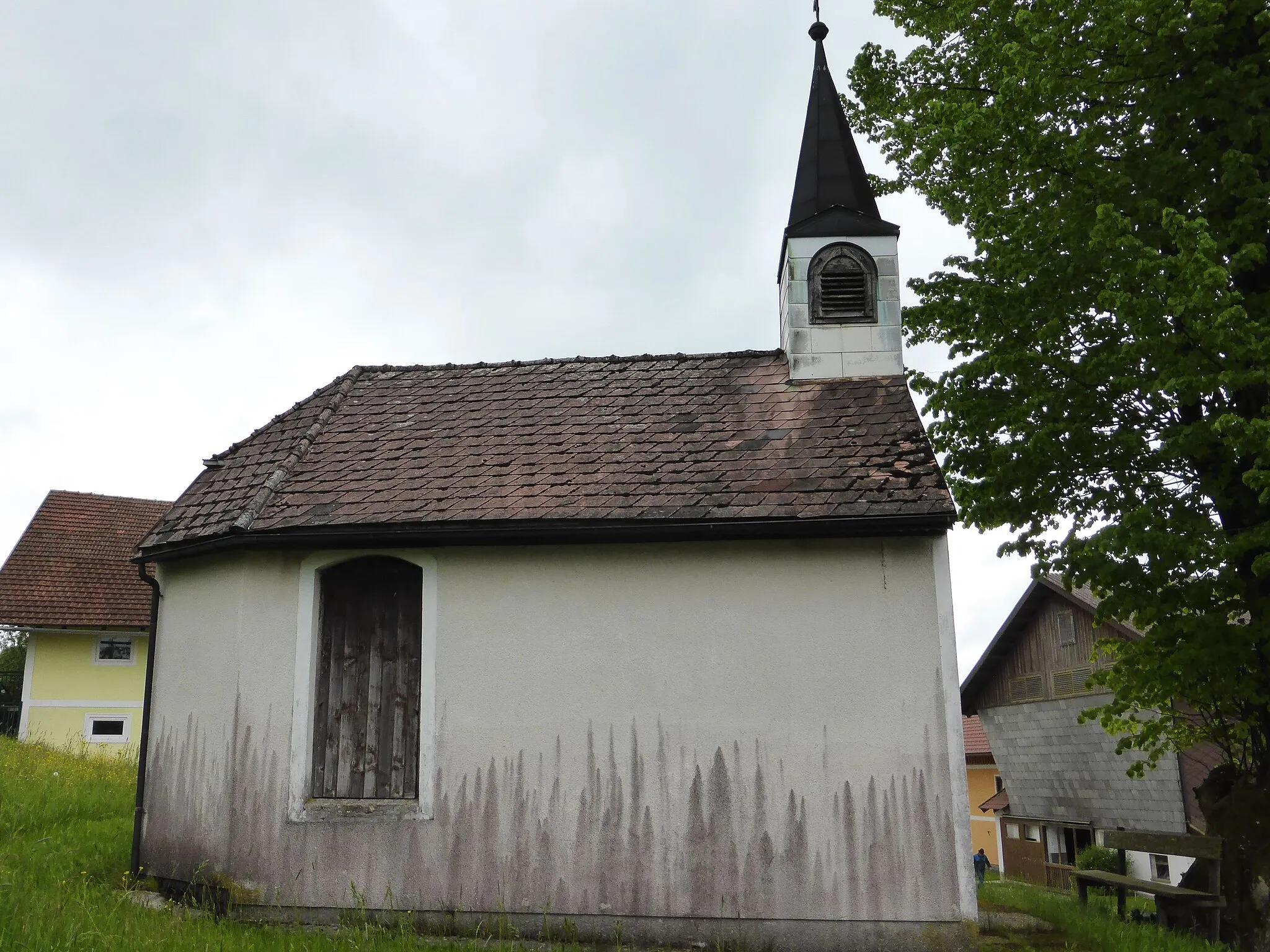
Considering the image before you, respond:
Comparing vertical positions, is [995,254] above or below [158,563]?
above

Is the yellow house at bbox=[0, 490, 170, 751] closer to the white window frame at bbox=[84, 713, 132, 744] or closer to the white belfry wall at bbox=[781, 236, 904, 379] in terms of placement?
the white window frame at bbox=[84, 713, 132, 744]

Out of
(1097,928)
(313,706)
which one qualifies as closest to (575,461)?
(313,706)

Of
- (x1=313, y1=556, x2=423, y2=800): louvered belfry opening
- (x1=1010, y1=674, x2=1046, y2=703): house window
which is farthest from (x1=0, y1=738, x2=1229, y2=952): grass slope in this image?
(x1=1010, y1=674, x2=1046, y2=703): house window

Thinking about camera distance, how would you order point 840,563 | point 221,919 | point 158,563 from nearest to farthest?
point 221,919
point 840,563
point 158,563

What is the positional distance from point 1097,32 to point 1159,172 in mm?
1346

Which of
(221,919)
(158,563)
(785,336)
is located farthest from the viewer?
(785,336)

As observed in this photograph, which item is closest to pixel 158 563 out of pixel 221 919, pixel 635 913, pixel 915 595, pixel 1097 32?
pixel 221 919

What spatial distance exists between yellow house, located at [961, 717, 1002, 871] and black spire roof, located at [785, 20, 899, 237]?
2387cm

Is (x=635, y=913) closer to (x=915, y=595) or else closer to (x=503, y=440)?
(x=915, y=595)

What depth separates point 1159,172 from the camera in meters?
8.53

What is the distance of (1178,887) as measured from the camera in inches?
418

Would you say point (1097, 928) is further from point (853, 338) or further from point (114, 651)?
point (114, 651)

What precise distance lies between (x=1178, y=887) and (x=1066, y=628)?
13452 millimetres

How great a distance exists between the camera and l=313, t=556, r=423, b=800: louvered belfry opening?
8547 millimetres
